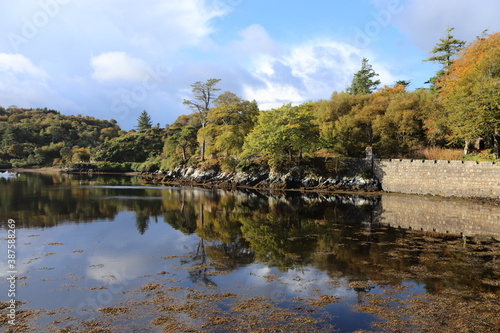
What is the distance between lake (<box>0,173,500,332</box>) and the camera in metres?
7.48

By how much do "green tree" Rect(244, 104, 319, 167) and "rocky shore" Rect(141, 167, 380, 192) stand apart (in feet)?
6.89

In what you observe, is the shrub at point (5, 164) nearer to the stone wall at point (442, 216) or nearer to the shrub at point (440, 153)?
the stone wall at point (442, 216)

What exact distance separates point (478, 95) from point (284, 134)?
62.3 ft

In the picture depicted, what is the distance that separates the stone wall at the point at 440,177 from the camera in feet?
90.7

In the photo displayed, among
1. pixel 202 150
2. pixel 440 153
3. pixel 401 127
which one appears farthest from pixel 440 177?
pixel 202 150

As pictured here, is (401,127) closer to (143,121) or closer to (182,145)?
(182,145)

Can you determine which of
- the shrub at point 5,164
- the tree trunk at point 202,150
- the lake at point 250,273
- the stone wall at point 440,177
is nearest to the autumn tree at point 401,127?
the stone wall at point 440,177

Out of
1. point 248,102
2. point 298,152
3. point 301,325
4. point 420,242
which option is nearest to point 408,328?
point 301,325

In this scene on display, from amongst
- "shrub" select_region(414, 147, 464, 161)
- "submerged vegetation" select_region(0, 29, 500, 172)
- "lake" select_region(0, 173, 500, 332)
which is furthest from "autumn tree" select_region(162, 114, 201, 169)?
"lake" select_region(0, 173, 500, 332)

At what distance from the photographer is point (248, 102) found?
51.4 m

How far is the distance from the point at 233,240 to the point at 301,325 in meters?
8.22

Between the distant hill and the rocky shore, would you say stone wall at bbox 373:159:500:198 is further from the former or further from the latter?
the distant hill

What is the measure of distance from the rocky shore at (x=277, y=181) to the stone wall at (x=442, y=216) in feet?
24.6

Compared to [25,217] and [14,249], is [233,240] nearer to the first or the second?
[14,249]
